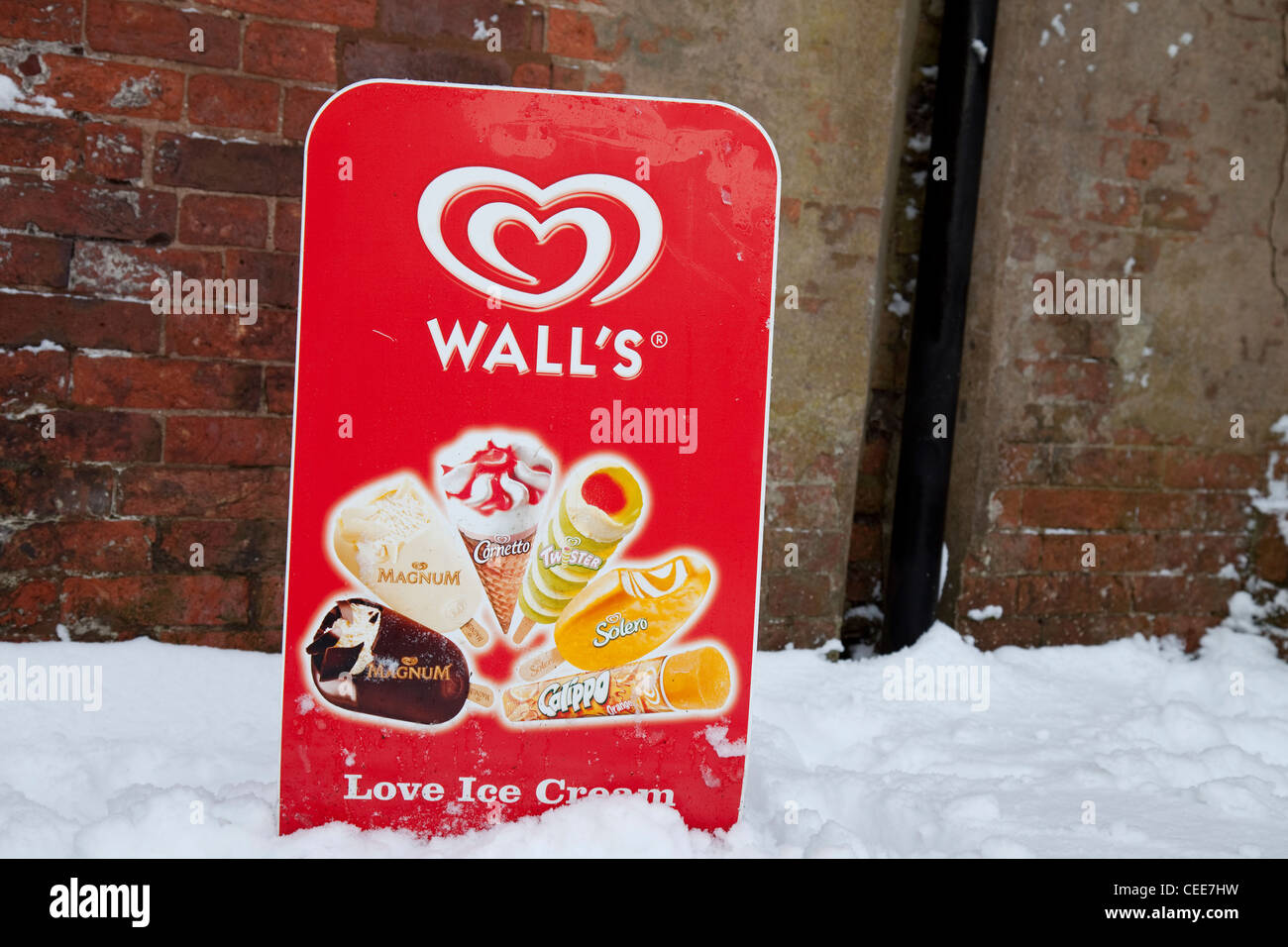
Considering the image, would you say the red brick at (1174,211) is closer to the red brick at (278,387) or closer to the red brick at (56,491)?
the red brick at (278,387)

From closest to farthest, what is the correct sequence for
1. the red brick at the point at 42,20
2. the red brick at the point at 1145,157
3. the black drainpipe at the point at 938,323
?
1. the red brick at the point at 42,20
2. the black drainpipe at the point at 938,323
3. the red brick at the point at 1145,157

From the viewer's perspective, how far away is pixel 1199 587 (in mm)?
2104

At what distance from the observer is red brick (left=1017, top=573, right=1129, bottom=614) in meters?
2.02

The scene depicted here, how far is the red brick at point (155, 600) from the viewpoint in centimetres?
159

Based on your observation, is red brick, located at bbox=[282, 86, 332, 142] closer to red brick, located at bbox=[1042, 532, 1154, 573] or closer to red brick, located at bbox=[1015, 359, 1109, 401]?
red brick, located at bbox=[1015, 359, 1109, 401]

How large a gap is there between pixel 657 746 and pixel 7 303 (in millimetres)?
1187

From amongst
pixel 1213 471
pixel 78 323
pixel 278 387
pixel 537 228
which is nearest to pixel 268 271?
pixel 278 387

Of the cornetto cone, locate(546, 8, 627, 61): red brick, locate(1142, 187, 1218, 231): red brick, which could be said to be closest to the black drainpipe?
locate(1142, 187, 1218, 231): red brick

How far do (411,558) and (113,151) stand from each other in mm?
867

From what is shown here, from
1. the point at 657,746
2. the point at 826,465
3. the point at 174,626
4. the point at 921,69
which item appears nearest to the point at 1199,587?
the point at 826,465

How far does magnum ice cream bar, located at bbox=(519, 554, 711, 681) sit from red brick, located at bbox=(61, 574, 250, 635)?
27.1 inches

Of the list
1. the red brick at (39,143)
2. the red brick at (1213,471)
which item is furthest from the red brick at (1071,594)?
the red brick at (39,143)

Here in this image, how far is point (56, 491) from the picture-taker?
1.57 m

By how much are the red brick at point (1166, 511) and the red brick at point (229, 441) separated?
1677mm
